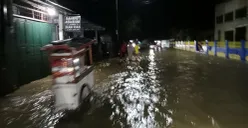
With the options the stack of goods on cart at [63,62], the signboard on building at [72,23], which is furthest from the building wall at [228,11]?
the stack of goods on cart at [63,62]

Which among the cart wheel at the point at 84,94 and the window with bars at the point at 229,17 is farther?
the window with bars at the point at 229,17

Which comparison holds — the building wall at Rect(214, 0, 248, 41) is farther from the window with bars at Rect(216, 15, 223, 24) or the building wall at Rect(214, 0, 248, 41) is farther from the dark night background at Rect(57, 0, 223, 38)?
the dark night background at Rect(57, 0, 223, 38)

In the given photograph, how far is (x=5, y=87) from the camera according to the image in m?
10.4

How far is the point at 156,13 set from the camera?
69.8 m

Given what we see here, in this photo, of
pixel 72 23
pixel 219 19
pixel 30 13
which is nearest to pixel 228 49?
pixel 72 23

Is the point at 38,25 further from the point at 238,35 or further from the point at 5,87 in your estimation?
the point at 238,35

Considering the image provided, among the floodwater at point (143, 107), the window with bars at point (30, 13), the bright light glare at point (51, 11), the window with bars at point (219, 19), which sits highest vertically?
the window with bars at point (219, 19)

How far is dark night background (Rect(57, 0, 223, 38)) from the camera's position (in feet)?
117

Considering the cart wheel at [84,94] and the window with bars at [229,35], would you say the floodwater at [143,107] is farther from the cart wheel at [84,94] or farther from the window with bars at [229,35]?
the window with bars at [229,35]

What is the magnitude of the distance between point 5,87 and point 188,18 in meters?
47.7

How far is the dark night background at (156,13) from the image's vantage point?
3556 cm

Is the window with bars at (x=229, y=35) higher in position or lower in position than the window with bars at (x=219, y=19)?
lower

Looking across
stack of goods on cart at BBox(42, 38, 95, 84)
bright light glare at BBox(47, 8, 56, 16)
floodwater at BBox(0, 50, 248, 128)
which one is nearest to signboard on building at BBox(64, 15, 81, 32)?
bright light glare at BBox(47, 8, 56, 16)

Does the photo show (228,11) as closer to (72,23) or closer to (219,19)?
(219,19)
